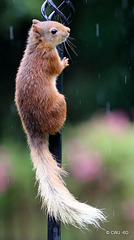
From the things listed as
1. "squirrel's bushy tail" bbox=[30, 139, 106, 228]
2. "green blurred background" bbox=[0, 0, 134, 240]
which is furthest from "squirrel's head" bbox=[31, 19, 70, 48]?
"green blurred background" bbox=[0, 0, 134, 240]

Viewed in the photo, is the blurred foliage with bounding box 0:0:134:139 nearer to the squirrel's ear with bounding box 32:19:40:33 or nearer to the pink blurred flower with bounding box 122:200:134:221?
the pink blurred flower with bounding box 122:200:134:221

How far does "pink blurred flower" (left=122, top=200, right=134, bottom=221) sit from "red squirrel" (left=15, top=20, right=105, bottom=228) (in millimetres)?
889

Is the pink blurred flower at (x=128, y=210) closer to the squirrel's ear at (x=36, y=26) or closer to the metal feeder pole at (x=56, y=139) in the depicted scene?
the metal feeder pole at (x=56, y=139)

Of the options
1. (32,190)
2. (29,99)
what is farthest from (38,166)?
(32,190)

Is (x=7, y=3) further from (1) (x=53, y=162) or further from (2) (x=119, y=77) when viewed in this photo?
(1) (x=53, y=162)

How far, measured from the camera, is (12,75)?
88.4 inches

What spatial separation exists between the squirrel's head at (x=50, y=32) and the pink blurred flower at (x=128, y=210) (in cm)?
107

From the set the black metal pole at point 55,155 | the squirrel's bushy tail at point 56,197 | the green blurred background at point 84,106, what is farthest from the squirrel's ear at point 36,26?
the green blurred background at point 84,106

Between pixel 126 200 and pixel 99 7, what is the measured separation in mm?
1041

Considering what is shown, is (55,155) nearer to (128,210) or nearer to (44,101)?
(44,101)

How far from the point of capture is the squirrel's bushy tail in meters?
0.95

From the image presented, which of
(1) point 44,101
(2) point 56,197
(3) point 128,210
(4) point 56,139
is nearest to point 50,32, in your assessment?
(1) point 44,101

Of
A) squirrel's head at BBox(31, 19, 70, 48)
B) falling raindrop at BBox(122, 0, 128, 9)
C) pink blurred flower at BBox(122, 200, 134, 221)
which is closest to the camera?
squirrel's head at BBox(31, 19, 70, 48)

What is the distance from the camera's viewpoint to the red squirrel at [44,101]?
1064mm
